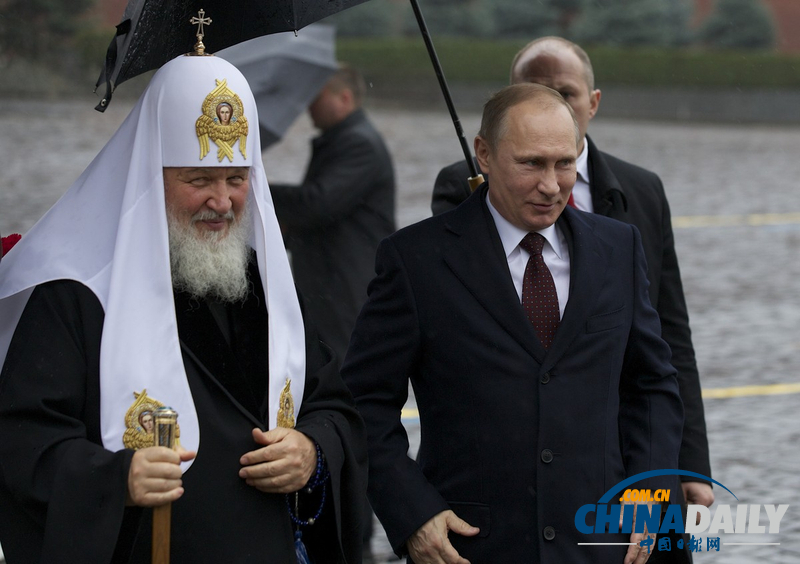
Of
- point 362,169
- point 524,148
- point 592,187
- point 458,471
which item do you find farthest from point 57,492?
point 362,169

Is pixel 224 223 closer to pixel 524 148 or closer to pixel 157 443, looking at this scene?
pixel 157 443

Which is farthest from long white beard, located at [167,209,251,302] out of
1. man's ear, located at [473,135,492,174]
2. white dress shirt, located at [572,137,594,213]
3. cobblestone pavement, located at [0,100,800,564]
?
cobblestone pavement, located at [0,100,800,564]

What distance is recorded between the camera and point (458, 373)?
3402 millimetres

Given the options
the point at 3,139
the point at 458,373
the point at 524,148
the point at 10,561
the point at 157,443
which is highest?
the point at 3,139

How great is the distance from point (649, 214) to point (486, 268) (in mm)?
1051

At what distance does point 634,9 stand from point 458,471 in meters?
31.1

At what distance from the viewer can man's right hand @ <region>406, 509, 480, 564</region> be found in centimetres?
334

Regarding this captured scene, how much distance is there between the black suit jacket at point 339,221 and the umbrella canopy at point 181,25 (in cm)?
286

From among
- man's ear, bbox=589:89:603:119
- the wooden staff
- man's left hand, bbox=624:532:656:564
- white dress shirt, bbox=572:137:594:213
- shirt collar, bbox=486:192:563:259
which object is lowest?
man's left hand, bbox=624:532:656:564

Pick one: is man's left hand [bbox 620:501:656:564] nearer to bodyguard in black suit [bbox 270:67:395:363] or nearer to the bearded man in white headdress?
the bearded man in white headdress

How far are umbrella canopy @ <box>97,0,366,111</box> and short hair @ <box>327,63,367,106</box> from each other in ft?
10.5

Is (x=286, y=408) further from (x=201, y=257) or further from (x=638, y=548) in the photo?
(x=638, y=548)

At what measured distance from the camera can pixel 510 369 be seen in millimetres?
3363

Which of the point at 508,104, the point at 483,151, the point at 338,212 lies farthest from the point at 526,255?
the point at 338,212
